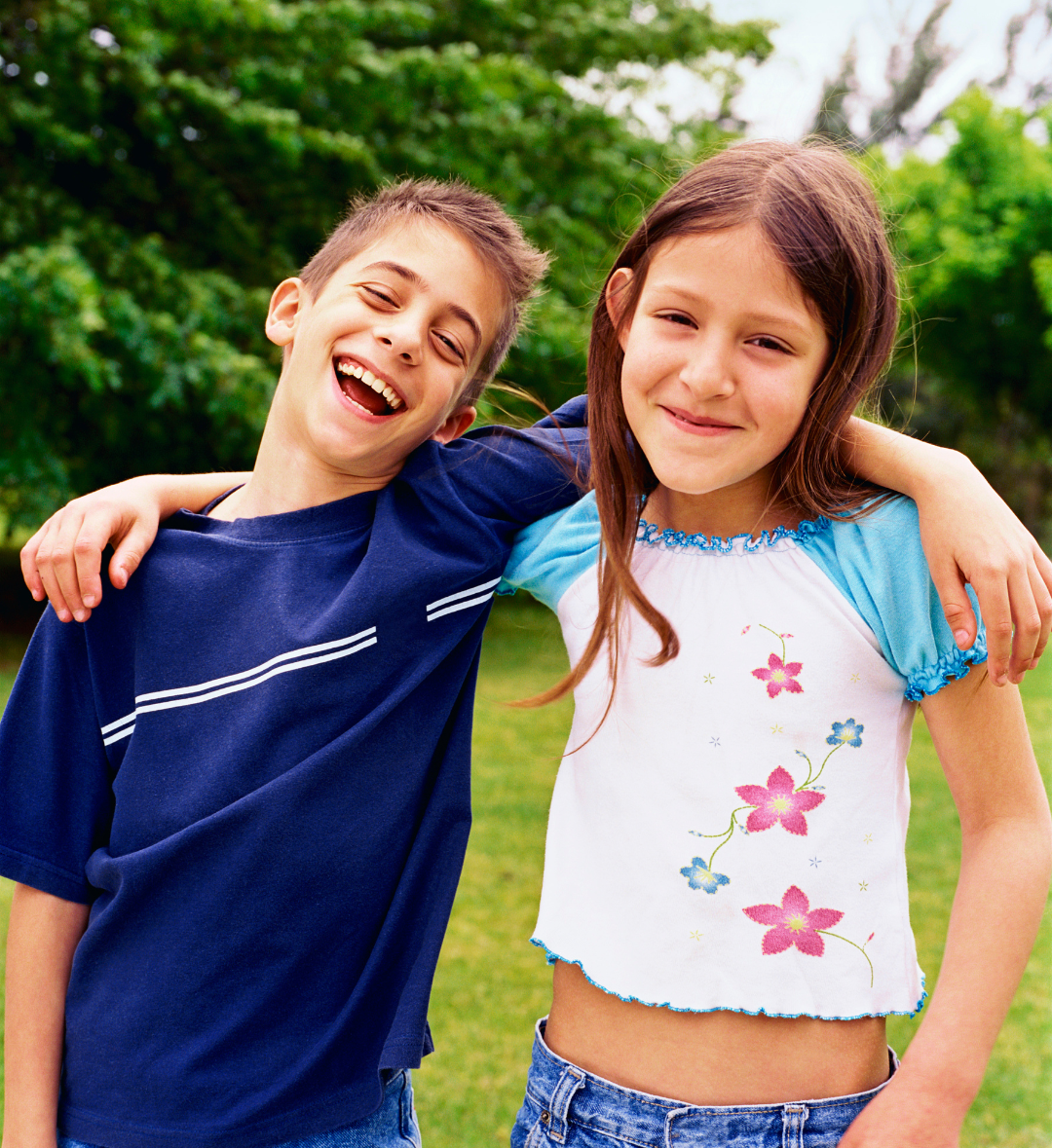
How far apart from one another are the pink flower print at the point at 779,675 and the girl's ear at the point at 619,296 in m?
0.47

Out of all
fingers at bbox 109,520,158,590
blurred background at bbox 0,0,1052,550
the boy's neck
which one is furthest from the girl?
blurred background at bbox 0,0,1052,550

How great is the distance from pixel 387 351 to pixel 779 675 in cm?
74

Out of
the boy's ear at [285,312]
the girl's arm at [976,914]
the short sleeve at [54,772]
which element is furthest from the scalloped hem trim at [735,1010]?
the boy's ear at [285,312]

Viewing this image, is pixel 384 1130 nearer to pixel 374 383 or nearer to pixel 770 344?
pixel 374 383

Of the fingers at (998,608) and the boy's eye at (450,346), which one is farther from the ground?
the boy's eye at (450,346)

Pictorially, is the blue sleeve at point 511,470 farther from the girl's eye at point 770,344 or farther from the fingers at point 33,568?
the fingers at point 33,568

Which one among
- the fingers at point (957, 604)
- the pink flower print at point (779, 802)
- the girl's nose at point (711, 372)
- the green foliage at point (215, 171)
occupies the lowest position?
the pink flower print at point (779, 802)

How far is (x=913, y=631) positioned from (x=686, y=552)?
1.07 feet

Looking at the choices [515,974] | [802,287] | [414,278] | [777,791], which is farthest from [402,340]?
[515,974]

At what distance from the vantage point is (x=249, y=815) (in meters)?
1.42

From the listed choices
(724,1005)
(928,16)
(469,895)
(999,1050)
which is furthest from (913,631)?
(928,16)

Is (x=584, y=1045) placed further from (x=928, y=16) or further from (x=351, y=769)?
(x=928, y=16)

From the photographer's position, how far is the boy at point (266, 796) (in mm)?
1410

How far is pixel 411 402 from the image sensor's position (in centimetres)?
164
